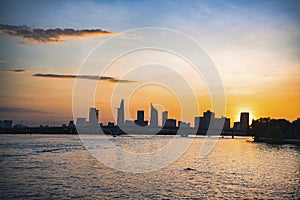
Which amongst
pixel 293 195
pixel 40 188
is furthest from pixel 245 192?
pixel 40 188

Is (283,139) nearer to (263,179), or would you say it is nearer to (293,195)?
(263,179)

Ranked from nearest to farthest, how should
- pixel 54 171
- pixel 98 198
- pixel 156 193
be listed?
pixel 98 198 → pixel 156 193 → pixel 54 171

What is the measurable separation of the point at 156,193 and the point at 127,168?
23354 mm

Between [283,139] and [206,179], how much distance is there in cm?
15674

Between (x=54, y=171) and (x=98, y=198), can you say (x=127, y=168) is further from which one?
(x=98, y=198)

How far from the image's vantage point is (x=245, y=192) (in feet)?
138

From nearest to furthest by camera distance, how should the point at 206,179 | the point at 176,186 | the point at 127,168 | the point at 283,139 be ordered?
the point at 176,186 → the point at 206,179 → the point at 127,168 → the point at 283,139

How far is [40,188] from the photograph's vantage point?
4159cm

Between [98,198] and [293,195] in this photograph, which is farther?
[293,195]

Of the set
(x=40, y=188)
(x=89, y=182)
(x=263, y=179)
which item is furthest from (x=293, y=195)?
(x=40, y=188)

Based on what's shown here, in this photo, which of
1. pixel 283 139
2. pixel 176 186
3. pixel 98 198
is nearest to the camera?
pixel 98 198

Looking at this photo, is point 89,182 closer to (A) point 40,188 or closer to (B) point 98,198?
(A) point 40,188

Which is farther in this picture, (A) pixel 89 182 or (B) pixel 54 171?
(B) pixel 54 171

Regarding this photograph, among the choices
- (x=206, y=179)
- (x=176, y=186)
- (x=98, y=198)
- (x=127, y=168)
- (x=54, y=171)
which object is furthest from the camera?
(x=127, y=168)
